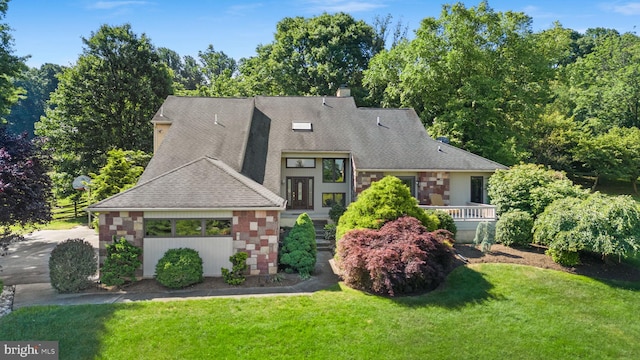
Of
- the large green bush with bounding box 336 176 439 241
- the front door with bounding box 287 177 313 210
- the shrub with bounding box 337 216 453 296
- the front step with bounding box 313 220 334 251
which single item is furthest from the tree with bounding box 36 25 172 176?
the shrub with bounding box 337 216 453 296

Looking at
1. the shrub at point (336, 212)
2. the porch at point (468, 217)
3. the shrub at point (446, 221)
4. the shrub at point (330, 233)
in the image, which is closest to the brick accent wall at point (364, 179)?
the shrub at point (336, 212)

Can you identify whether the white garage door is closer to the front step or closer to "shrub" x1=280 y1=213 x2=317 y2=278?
"shrub" x1=280 y1=213 x2=317 y2=278

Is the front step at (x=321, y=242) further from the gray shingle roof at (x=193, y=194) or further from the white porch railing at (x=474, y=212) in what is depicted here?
the white porch railing at (x=474, y=212)

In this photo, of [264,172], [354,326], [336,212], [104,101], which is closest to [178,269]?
[354,326]

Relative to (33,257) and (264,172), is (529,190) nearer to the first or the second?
(264,172)

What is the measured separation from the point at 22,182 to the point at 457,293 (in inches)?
567

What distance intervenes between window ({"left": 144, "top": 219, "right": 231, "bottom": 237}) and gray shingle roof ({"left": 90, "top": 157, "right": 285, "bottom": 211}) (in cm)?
65

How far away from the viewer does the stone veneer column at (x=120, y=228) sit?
39.9 feet

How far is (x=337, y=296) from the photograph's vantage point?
11.1 meters

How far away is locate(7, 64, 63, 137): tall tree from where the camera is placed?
256ft

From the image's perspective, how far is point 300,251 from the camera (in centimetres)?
1298

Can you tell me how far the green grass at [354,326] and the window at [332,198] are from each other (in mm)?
9879

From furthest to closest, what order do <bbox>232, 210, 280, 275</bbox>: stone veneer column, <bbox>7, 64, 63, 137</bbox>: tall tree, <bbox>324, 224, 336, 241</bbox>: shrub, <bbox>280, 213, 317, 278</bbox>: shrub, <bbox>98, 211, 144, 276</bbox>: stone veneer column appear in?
<bbox>7, 64, 63, 137</bbox>: tall tree < <bbox>324, 224, 336, 241</bbox>: shrub < <bbox>280, 213, 317, 278</bbox>: shrub < <bbox>232, 210, 280, 275</bbox>: stone veneer column < <bbox>98, 211, 144, 276</bbox>: stone veneer column

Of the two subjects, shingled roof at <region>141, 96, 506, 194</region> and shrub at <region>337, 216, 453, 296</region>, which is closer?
shrub at <region>337, 216, 453, 296</region>
